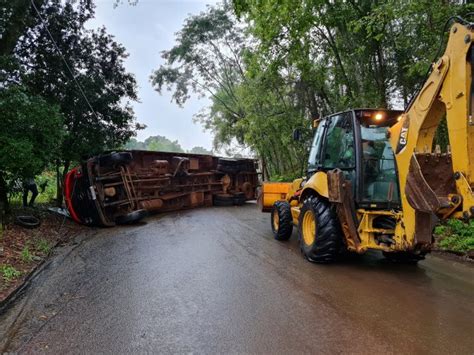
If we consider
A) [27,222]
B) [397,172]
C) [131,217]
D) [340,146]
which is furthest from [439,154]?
[27,222]

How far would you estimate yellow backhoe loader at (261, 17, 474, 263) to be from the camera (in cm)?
301

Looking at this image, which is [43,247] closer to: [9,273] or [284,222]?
[9,273]

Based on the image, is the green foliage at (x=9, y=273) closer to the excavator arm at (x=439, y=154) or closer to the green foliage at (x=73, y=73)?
the green foliage at (x=73, y=73)

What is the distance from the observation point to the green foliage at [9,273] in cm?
422

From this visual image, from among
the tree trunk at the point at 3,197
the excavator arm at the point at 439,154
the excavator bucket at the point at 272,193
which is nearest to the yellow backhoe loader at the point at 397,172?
the excavator arm at the point at 439,154

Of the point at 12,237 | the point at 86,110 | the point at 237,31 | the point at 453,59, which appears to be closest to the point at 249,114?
the point at 237,31

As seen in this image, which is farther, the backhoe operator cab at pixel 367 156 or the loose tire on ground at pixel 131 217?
the loose tire on ground at pixel 131 217

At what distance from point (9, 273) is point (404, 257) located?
18.1 ft

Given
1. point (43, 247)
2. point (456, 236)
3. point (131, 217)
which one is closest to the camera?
point (43, 247)

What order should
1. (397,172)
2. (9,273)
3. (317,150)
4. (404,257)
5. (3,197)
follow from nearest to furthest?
(397,172) → (9,273) → (404,257) → (317,150) → (3,197)

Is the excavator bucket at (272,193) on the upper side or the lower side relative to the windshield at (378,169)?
lower

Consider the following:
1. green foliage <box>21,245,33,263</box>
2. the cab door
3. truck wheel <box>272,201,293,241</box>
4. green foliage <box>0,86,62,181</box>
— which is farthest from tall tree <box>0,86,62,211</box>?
the cab door

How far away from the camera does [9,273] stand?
14.2 feet

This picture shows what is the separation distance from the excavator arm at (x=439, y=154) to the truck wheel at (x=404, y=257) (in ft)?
3.48
